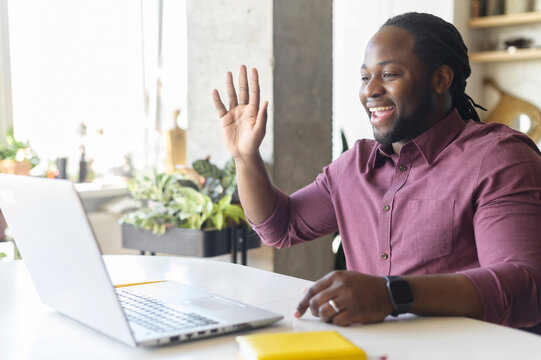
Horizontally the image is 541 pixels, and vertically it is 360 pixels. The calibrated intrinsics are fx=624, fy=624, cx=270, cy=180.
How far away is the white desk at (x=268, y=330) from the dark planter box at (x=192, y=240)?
1.23m

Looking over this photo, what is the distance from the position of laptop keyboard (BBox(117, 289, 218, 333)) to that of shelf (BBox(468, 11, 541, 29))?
10.6 feet

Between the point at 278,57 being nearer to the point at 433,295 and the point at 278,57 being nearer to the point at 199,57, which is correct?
the point at 199,57

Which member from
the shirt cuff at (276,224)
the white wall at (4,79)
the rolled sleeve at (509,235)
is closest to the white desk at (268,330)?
the rolled sleeve at (509,235)

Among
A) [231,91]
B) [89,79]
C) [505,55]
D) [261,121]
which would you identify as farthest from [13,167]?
[505,55]

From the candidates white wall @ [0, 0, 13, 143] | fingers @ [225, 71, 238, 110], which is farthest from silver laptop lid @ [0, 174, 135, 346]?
white wall @ [0, 0, 13, 143]

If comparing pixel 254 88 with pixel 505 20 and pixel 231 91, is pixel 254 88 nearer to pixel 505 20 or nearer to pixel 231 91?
pixel 231 91

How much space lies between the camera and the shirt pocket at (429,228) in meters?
1.42

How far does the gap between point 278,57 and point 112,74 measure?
1.50 meters

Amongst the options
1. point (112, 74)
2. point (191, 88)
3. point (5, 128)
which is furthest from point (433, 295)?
point (112, 74)

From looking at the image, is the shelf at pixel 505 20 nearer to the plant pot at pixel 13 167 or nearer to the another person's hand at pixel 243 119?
the another person's hand at pixel 243 119

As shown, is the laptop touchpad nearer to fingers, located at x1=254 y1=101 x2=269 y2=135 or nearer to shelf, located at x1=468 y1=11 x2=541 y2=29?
fingers, located at x1=254 y1=101 x2=269 y2=135

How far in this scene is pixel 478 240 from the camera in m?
1.31

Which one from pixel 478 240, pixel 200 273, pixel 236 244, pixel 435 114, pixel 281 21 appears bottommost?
pixel 236 244

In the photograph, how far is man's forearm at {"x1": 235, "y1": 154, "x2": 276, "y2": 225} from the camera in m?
1.66
